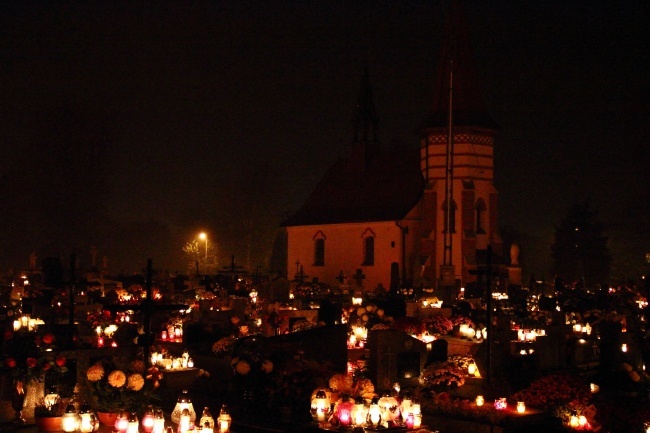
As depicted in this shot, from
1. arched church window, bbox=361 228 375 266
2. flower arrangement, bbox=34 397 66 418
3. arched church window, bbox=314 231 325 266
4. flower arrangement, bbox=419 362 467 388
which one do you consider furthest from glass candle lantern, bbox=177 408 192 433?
arched church window, bbox=314 231 325 266

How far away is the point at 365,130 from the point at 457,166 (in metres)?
10.0

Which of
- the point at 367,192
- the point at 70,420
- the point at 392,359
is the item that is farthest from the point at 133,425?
the point at 367,192

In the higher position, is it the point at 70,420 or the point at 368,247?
the point at 368,247

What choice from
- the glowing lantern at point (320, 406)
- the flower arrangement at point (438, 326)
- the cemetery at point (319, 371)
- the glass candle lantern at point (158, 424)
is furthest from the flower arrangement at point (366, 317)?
the glass candle lantern at point (158, 424)

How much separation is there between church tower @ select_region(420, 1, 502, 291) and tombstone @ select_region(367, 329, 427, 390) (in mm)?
26399

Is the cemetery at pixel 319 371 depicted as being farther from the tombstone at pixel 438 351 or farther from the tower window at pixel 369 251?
the tower window at pixel 369 251

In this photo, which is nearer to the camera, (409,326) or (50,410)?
(50,410)

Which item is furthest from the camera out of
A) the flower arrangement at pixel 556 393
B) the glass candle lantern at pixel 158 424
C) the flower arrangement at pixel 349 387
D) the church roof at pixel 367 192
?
the church roof at pixel 367 192

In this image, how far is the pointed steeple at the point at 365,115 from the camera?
5225 cm

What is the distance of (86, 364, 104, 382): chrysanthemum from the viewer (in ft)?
40.4

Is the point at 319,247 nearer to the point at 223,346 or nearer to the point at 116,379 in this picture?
the point at 223,346

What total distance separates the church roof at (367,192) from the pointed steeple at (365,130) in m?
0.43

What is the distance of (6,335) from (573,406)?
8528mm

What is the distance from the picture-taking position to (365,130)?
53.1 meters
